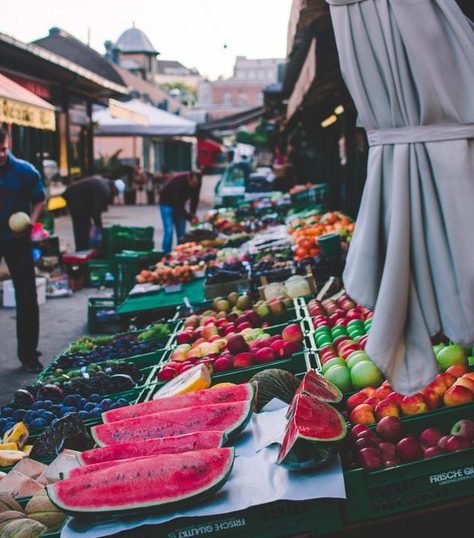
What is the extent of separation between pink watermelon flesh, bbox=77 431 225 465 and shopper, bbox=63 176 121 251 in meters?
9.39

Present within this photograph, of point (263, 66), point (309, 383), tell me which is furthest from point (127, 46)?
point (309, 383)

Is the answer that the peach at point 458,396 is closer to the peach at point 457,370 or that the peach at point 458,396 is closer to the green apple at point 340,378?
the peach at point 457,370

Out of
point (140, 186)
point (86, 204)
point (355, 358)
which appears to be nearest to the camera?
point (355, 358)

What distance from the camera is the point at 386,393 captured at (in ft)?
11.6

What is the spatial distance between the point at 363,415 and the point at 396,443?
265 mm

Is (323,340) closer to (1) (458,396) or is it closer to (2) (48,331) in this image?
(1) (458,396)

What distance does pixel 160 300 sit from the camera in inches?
316

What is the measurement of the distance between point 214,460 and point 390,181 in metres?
1.25

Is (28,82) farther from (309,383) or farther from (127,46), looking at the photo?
(127,46)

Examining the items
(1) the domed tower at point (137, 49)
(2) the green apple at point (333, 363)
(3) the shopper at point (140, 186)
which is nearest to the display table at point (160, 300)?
(2) the green apple at point (333, 363)

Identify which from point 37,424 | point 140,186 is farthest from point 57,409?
point 140,186

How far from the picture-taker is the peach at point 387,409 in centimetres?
333

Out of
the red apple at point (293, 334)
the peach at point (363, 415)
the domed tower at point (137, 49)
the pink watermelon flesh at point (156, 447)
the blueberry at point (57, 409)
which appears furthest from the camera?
the domed tower at point (137, 49)

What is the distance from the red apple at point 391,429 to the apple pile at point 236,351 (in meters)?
1.33
